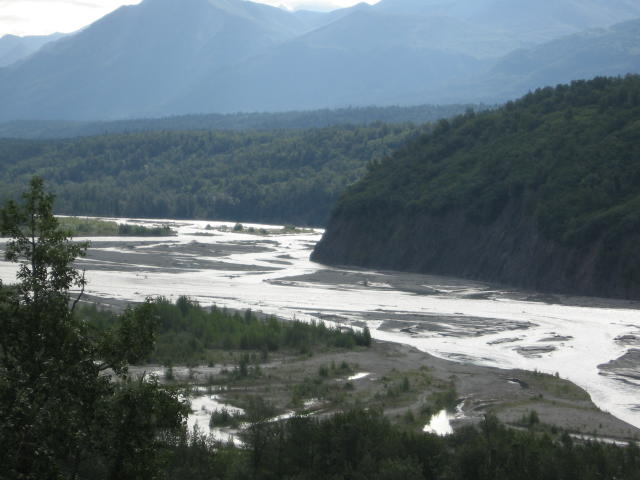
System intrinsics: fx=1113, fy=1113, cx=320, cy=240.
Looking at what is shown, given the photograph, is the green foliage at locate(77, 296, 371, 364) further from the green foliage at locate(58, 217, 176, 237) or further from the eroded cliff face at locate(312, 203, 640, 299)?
the green foliage at locate(58, 217, 176, 237)

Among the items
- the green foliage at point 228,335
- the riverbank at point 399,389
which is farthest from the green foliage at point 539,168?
the riverbank at point 399,389

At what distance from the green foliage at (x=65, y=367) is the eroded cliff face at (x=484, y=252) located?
6077 cm

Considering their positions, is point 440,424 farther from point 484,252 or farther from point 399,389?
point 484,252

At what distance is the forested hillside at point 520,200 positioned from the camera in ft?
269

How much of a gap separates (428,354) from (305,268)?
1907 inches

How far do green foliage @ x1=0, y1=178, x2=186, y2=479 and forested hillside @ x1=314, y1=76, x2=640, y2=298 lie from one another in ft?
199

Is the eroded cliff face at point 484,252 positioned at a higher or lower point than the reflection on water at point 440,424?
higher

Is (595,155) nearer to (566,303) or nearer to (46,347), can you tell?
(566,303)

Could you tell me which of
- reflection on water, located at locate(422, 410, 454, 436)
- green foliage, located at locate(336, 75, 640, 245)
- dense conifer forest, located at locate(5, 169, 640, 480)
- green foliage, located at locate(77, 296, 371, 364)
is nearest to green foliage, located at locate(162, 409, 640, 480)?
dense conifer forest, located at locate(5, 169, 640, 480)

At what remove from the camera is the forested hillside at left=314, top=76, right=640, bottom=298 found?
82125mm

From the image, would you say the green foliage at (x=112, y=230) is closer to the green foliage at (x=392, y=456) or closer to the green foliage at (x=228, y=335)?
the green foliage at (x=228, y=335)

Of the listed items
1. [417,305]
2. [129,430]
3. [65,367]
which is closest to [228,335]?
[417,305]

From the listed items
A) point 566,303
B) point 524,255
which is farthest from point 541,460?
point 524,255

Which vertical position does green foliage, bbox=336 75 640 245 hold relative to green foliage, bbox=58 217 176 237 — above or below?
above
